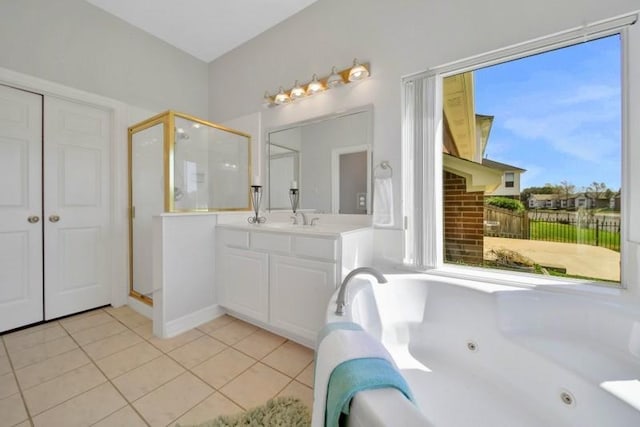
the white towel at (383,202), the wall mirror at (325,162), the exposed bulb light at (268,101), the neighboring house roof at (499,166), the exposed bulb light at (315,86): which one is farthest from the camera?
the exposed bulb light at (268,101)

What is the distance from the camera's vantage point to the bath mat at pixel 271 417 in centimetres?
114

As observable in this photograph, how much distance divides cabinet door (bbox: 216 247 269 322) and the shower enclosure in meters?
0.58

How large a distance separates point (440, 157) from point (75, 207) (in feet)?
10.5

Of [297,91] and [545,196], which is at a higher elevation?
[297,91]

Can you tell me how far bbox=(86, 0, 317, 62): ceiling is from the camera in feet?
7.49

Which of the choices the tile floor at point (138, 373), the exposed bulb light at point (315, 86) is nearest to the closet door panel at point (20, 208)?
the tile floor at point (138, 373)

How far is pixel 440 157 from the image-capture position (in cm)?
181

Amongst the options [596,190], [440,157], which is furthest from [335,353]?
[596,190]

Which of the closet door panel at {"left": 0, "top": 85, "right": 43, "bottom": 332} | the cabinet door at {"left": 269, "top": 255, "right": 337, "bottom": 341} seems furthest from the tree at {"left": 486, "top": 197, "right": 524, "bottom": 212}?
the closet door panel at {"left": 0, "top": 85, "right": 43, "bottom": 332}

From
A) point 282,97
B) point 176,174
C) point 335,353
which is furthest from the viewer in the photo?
point 282,97

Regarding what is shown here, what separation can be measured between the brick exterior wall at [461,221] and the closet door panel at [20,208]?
10.9 feet

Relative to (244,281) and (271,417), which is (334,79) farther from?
(271,417)

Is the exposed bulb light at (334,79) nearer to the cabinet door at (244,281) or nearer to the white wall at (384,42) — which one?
the white wall at (384,42)

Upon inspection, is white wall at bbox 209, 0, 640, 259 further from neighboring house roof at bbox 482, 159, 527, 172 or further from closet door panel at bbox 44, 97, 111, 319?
closet door panel at bbox 44, 97, 111, 319
